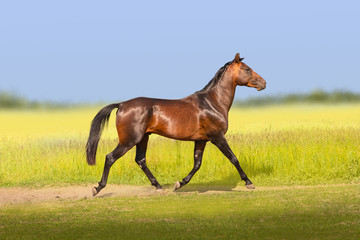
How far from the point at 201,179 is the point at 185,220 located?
5.98 meters

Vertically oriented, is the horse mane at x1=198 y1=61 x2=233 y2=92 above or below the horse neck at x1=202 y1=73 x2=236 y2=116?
above

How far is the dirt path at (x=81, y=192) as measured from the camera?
43.6ft

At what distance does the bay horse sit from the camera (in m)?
12.2

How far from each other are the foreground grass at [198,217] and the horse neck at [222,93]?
189 centimetres

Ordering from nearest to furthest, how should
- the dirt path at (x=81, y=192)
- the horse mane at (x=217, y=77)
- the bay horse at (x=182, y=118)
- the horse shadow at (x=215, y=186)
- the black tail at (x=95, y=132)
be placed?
the bay horse at (x=182, y=118), the black tail at (x=95, y=132), the horse mane at (x=217, y=77), the dirt path at (x=81, y=192), the horse shadow at (x=215, y=186)

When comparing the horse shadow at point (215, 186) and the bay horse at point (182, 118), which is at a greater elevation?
the bay horse at point (182, 118)

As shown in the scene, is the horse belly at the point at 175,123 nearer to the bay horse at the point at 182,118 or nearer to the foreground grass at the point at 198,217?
the bay horse at the point at 182,118

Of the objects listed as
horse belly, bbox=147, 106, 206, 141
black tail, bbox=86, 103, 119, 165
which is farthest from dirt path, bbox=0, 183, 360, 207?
horse belly, bbox=147, 106, 206, 141

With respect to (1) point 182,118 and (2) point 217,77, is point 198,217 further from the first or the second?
(2) point 217,77

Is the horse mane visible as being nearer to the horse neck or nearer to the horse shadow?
the horse neck

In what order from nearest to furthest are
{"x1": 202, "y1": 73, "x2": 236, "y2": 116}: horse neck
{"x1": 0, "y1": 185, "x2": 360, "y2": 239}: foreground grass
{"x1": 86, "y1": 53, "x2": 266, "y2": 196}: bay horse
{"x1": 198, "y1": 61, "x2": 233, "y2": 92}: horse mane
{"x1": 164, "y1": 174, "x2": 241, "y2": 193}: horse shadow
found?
{"x1": 0, "y1": 185, "x2": 360, "y2": 239}: foreground grass < {"x1": 86, "y1": 53, "x2": 266, "y2": 196}: bay horse < {"x1": 202, "y1": 73, "x2": 236, "y2": 116}: horse neck < {"x1": 198, "y1": 61, "x2": 233, "y2": 92}: horse mane < {"x1": 164, "y1": 174, "x2": 241, "y2": 193}: horse shadow

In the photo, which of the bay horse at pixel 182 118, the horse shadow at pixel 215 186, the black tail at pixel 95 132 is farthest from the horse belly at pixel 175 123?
the horse shadow at pixel 215 186

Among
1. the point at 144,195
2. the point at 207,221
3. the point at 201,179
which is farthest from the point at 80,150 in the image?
the point at 207,221

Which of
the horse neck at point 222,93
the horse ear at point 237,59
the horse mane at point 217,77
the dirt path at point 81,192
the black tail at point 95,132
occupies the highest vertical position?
the horse ear at point 237,59
